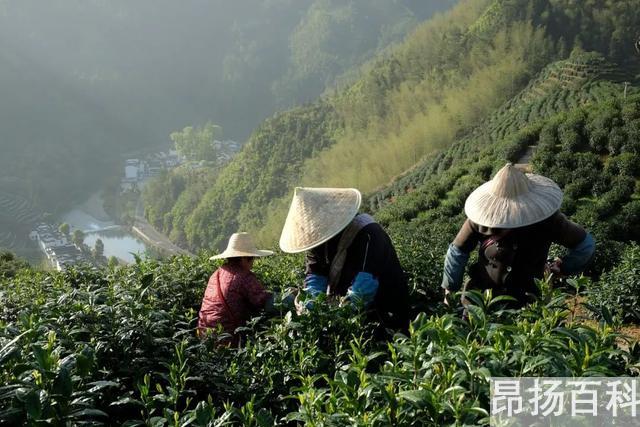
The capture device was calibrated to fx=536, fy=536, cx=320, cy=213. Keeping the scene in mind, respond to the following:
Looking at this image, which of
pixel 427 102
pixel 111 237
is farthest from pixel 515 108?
pixel 111 237

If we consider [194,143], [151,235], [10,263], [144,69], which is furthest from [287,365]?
[144,69]

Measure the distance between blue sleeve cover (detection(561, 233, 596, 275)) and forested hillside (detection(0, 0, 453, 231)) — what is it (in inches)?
2662

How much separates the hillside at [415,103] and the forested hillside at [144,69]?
78.9 feet

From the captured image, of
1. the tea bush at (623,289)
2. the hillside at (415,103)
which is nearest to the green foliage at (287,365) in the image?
the tea bush at (623,289)

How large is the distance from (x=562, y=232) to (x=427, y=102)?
40.1 meters

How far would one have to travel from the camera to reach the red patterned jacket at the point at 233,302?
286 centimetres

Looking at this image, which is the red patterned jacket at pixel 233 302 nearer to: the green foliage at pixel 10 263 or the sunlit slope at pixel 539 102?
the green foliage at pixel 10 263

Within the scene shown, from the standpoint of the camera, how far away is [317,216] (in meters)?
2.57

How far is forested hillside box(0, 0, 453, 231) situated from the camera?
230ft

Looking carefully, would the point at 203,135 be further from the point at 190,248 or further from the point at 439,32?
the point at 439,32

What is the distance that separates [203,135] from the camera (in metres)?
71.2

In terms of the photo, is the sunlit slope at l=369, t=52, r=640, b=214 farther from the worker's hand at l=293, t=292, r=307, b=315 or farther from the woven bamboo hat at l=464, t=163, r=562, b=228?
the worker's hand at l=293, t=292, r=307, b=315

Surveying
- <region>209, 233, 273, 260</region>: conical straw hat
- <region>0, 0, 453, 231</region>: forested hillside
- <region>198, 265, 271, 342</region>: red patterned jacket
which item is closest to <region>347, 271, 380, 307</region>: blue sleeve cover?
<region>198, 265, 271, 342</region>: red patterned jacket

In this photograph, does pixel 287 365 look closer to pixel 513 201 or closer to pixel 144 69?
pixel 513 201
